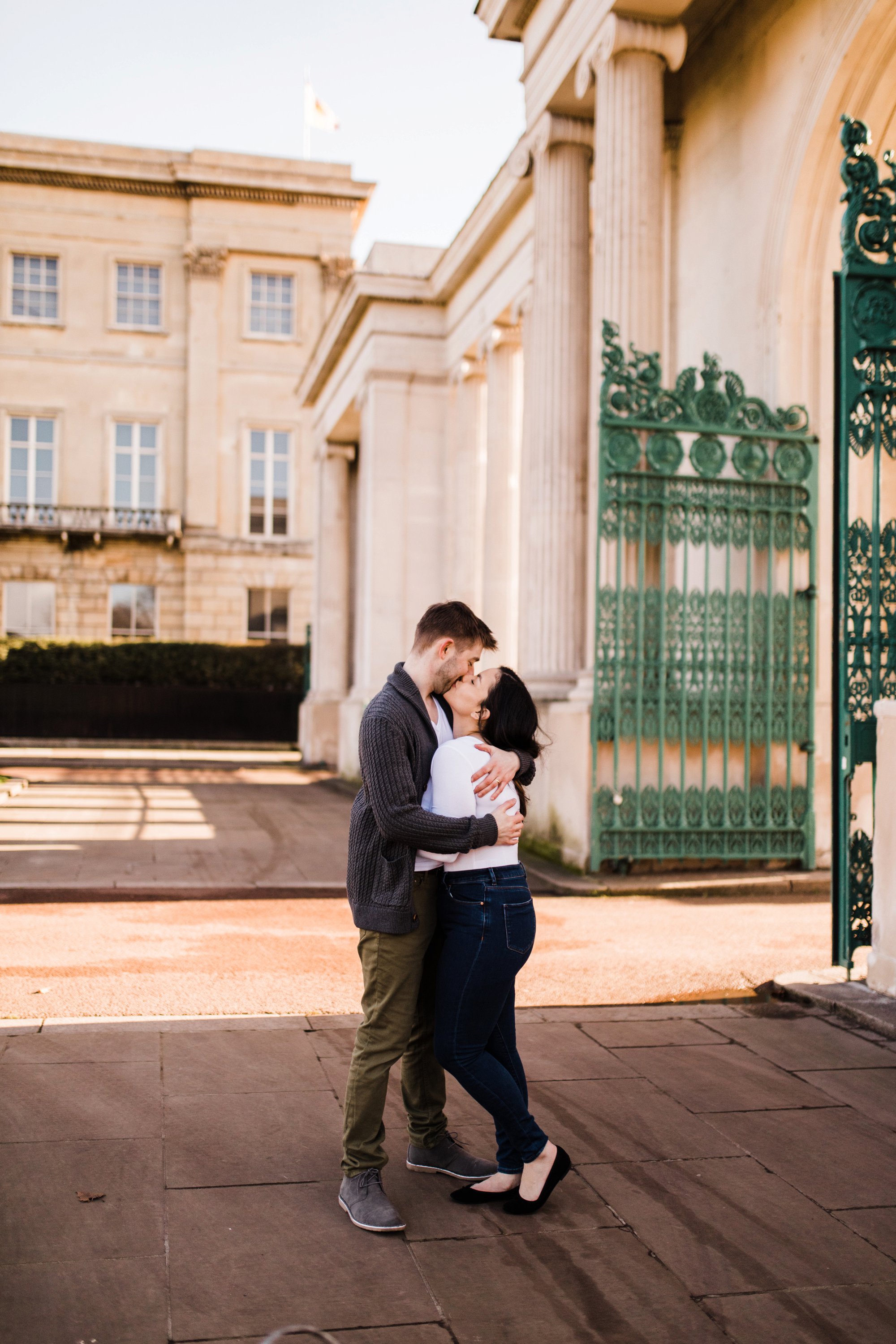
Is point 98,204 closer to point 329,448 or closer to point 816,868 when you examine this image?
point 329,448

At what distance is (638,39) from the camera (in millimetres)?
10656

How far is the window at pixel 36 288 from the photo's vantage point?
121 feet

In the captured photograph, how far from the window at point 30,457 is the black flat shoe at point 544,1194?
118 ft

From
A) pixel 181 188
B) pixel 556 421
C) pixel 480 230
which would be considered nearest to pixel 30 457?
pixel 181 188

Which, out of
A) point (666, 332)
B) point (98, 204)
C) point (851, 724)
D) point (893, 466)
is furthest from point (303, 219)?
point (851, 724)

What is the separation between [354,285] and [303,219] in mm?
21273

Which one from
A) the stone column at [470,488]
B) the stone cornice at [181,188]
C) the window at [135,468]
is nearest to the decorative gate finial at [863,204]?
the stone column at [470,488]

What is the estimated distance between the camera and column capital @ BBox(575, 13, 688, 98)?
10.6m

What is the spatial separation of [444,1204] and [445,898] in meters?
0.91

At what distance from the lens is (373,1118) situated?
11.6 ft

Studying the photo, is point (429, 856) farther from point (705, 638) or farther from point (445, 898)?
point (705, 638)

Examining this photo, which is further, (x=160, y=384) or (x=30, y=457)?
(x=160, y=384)

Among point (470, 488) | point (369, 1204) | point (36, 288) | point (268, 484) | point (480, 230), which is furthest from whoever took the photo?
point (268, 484)

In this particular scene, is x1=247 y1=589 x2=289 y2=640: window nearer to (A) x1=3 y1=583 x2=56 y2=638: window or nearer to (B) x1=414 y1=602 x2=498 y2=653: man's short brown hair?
(A) x1=3 y1=583 x2=56 y2=638: window
